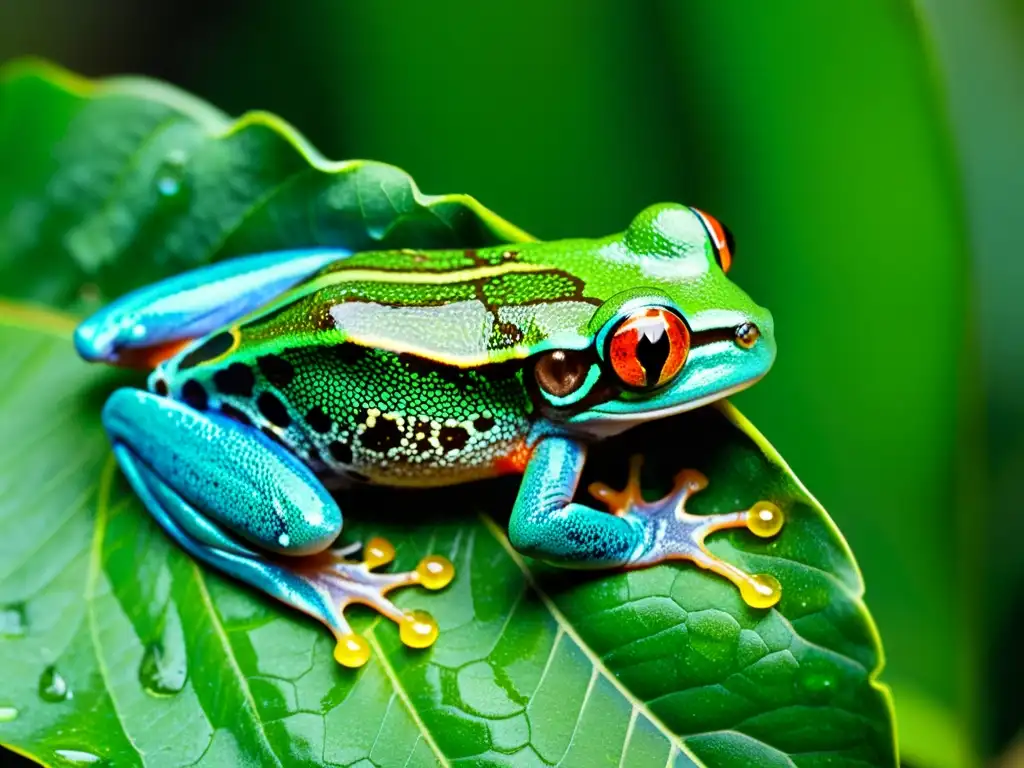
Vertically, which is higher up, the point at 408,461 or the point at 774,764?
the point at 408,461

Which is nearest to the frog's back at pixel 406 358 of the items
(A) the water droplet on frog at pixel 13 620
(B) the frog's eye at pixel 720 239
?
(B) the frog's eye at pixel 720 239

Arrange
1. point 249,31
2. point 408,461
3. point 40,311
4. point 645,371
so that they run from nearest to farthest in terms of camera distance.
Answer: point 645,371, point 408,461, point 40,311, point 249,31

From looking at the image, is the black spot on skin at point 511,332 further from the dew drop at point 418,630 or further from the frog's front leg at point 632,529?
the dew drop at point 418,630

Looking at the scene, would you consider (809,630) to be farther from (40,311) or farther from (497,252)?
(40,311)

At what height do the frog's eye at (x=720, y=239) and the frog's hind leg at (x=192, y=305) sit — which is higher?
the frog's eye at (x=720, y=239)

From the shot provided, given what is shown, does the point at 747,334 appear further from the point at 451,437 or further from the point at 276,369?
the point at 276,369

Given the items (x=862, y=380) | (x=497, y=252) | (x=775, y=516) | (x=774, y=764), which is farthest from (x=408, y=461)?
(x=862, y=380)

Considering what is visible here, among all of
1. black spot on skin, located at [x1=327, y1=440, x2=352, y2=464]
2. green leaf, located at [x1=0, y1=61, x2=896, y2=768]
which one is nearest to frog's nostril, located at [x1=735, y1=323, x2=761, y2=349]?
green leaf, located at [x1=0, y1=61, x2=896, y2=768]

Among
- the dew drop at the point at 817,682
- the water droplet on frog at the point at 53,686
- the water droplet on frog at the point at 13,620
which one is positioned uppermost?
the dew drop at the point at 817,682
